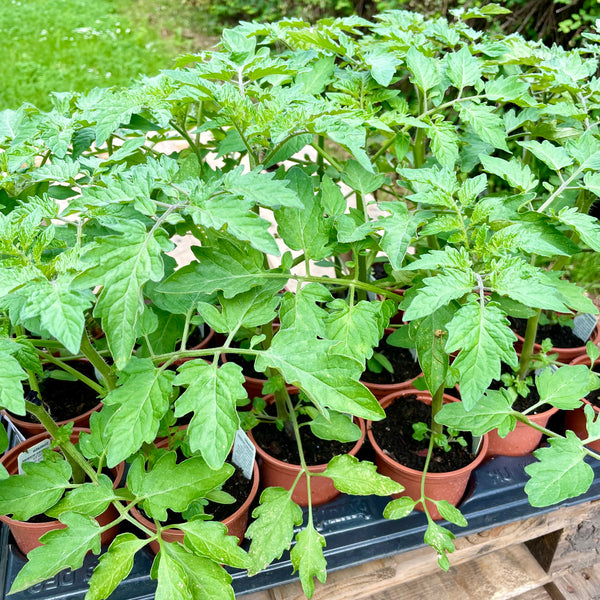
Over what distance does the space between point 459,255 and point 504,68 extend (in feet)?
2.67

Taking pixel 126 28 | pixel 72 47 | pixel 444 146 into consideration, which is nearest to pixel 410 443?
pixel 444 146

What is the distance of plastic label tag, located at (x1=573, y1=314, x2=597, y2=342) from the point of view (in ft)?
5.19

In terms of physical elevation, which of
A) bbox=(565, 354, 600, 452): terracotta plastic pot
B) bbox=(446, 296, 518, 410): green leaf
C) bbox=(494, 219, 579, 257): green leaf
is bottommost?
bbox=(565, 354, 600, 452): terracotta plastic pot

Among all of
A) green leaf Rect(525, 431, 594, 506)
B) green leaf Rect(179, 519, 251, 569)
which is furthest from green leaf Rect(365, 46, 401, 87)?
green leaf Rect(179, 519, 251, 569)

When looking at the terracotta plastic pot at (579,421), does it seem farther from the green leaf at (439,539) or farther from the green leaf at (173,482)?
the green leaf at (173,482)

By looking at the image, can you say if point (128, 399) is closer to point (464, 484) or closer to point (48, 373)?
point (48, 373)

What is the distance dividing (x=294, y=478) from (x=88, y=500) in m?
0.45

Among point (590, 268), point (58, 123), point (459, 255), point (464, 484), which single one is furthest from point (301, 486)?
point (590, 268)

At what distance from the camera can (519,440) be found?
1.36m

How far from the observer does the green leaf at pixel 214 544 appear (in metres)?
0.83

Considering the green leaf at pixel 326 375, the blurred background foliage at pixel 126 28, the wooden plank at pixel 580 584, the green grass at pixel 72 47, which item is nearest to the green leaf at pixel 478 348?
the green leaf at pixel 326 375

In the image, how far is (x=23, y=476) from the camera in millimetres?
925

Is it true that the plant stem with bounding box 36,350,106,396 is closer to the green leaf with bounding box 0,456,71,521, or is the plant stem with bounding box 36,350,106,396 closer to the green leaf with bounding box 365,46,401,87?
the green leaf with bounding box 0,456,71,521

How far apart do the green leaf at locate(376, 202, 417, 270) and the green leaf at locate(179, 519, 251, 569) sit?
51cm
